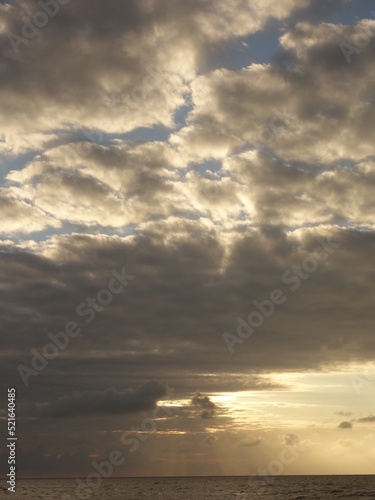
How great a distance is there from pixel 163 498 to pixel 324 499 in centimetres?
5495

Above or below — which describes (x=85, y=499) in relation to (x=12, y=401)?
below

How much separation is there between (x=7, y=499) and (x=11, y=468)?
122 metres

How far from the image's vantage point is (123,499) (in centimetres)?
17088

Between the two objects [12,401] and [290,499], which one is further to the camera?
[290,499]

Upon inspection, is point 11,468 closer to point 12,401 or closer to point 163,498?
point 12,401

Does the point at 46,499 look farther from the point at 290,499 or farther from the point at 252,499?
the point at 290,499

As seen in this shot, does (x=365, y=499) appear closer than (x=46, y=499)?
Yes

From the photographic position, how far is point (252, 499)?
158 metres

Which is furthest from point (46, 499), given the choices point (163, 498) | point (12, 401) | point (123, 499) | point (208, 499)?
point (12, 401)

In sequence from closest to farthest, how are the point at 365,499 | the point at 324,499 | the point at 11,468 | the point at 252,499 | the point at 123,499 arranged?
the point at 11,468
the point at 365,499
the point at 324,499
the point at 252,499
the point at 123,499

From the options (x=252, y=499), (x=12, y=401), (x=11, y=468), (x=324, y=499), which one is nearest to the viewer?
(x=12, y=401)

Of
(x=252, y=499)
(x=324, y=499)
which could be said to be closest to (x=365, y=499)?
(x=324, y=499)

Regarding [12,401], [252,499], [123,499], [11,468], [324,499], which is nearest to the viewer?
[12,401]

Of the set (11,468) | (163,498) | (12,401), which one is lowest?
(163,498)
